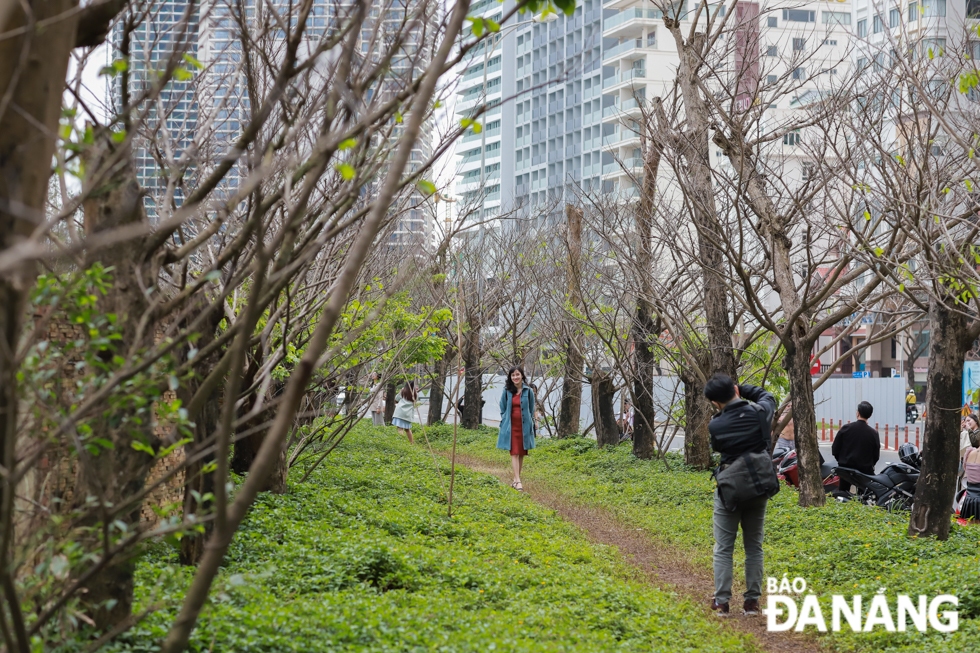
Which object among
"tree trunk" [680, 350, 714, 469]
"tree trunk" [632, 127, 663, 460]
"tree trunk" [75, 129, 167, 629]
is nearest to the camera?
"tree trunk" [75, 129, 167, 629]

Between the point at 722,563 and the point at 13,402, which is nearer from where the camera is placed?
the point at 13,402

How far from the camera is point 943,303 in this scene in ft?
26.0

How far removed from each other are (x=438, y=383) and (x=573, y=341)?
324 inches

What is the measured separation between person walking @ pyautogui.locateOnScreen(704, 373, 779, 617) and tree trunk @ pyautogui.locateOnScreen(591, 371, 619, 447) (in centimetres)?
1324

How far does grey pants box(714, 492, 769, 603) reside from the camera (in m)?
6.58

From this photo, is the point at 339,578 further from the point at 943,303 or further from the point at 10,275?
the point at 943,303

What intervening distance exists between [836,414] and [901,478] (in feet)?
68.7

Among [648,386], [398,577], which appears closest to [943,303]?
[398,577]

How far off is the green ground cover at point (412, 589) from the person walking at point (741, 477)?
1.41ft

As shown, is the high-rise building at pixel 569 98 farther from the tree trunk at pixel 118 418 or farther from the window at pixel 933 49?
the tree trunk at pixel 118 418

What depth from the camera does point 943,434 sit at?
853cm

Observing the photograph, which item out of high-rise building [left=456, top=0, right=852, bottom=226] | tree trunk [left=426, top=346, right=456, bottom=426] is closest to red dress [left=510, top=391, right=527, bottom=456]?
tree trunk [left=426, top=346, right=456, bottom=426]

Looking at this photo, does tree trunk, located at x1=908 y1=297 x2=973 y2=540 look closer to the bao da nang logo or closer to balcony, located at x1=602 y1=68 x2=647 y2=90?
the bao da nang logo

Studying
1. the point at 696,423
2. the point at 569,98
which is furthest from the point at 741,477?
the point at 569,98
